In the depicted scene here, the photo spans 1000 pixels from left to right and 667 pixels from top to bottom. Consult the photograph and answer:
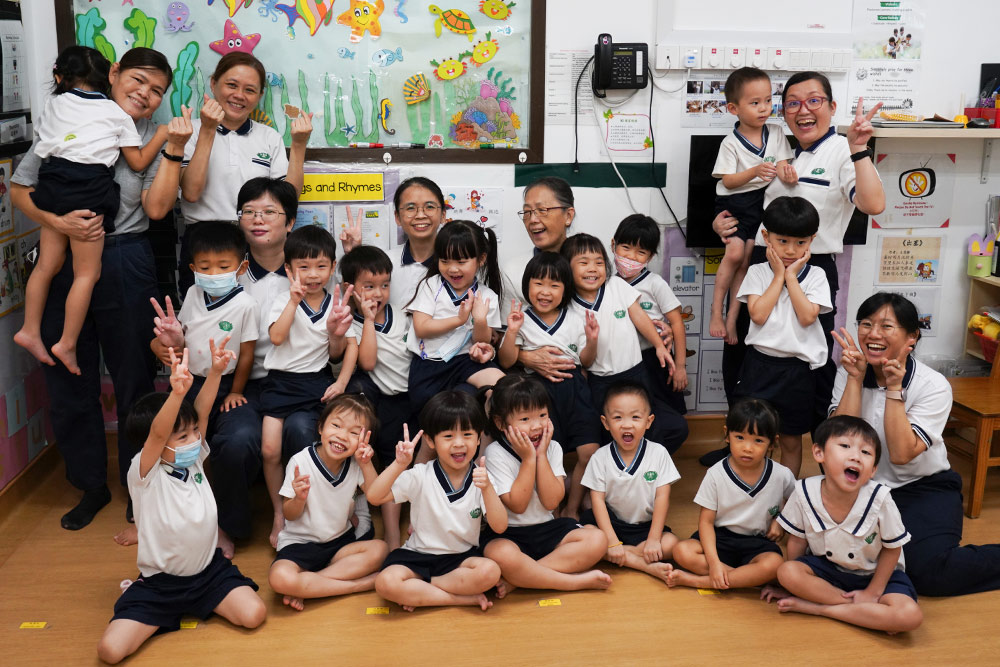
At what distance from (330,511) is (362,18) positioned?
1960 millimetres

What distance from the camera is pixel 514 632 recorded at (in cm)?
255

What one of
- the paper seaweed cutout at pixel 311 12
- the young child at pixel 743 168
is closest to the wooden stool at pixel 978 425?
the young child at pixel 743 168

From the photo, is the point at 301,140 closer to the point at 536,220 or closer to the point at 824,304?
the point at 536,220

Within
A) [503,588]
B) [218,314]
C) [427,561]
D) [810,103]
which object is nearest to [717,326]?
[810,103]

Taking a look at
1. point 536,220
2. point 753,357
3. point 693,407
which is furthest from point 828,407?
point 536,220

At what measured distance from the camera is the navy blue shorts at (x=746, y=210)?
3439mm

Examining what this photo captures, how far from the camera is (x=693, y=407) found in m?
3.98

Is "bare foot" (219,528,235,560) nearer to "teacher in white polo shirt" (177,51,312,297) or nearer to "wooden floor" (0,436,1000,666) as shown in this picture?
"wooden floor" (0,436,1000,666)

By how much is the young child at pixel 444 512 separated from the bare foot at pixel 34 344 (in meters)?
1.31

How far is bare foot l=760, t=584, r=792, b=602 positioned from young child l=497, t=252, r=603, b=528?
68 centimetres

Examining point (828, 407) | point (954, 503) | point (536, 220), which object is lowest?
point (954, 503)

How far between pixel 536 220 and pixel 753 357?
0.94m

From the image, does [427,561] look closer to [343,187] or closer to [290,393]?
[290,393]

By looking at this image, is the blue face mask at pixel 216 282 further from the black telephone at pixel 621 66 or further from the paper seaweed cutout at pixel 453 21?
the black telephone at pixel 621 66
